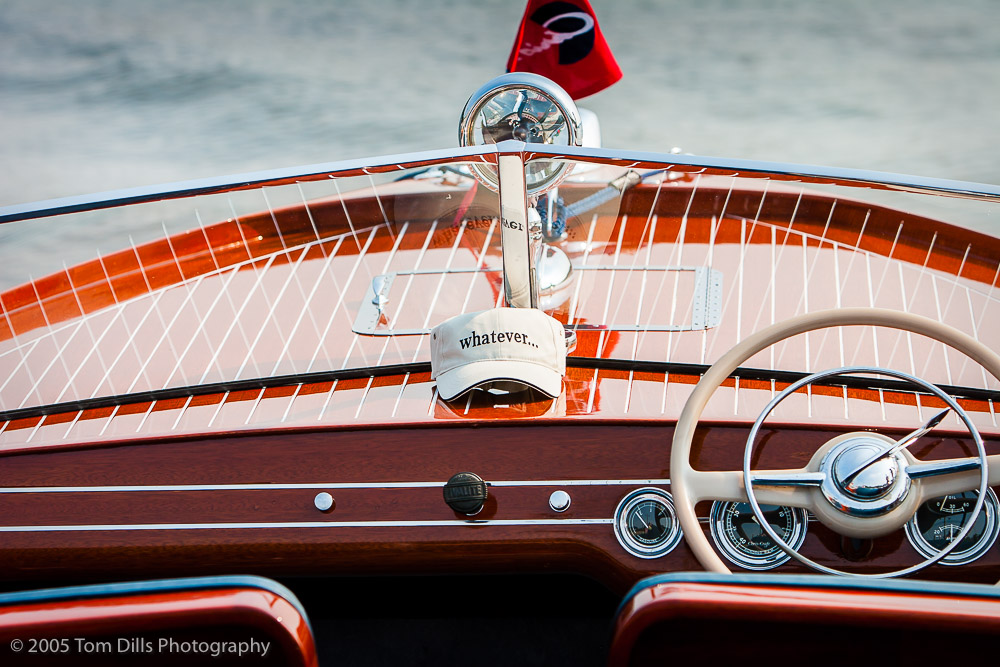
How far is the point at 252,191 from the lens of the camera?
1.49 m

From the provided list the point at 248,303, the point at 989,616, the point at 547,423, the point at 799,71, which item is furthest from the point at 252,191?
the point at 799,71

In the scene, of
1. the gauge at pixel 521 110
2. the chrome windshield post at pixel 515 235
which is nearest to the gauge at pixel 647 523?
the chrome windshield post at pixel 515 235

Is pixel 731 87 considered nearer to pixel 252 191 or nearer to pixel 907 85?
pixel 907 85

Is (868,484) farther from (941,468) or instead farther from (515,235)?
(515,235)

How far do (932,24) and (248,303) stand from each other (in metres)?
4.90

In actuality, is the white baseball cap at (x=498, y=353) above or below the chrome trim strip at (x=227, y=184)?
below

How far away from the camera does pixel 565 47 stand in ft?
8.93

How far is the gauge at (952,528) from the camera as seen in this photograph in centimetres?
119

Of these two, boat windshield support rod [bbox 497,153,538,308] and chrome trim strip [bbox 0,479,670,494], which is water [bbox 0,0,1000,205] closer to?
boat windshield support rod [bbox 497,153,538,308]

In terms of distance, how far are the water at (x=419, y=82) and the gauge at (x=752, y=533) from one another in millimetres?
3190

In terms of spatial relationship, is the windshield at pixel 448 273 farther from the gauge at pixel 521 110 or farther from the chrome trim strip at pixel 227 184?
the gauge at pixel 521 110

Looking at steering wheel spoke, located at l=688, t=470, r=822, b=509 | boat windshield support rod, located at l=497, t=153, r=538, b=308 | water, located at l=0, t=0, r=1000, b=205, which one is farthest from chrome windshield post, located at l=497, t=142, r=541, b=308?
water, located at l=0, t=0, r=1000, b=205

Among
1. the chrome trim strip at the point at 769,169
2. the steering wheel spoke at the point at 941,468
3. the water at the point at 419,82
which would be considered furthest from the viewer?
the water at the point at 419,82

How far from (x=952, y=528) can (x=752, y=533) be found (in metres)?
0.27
